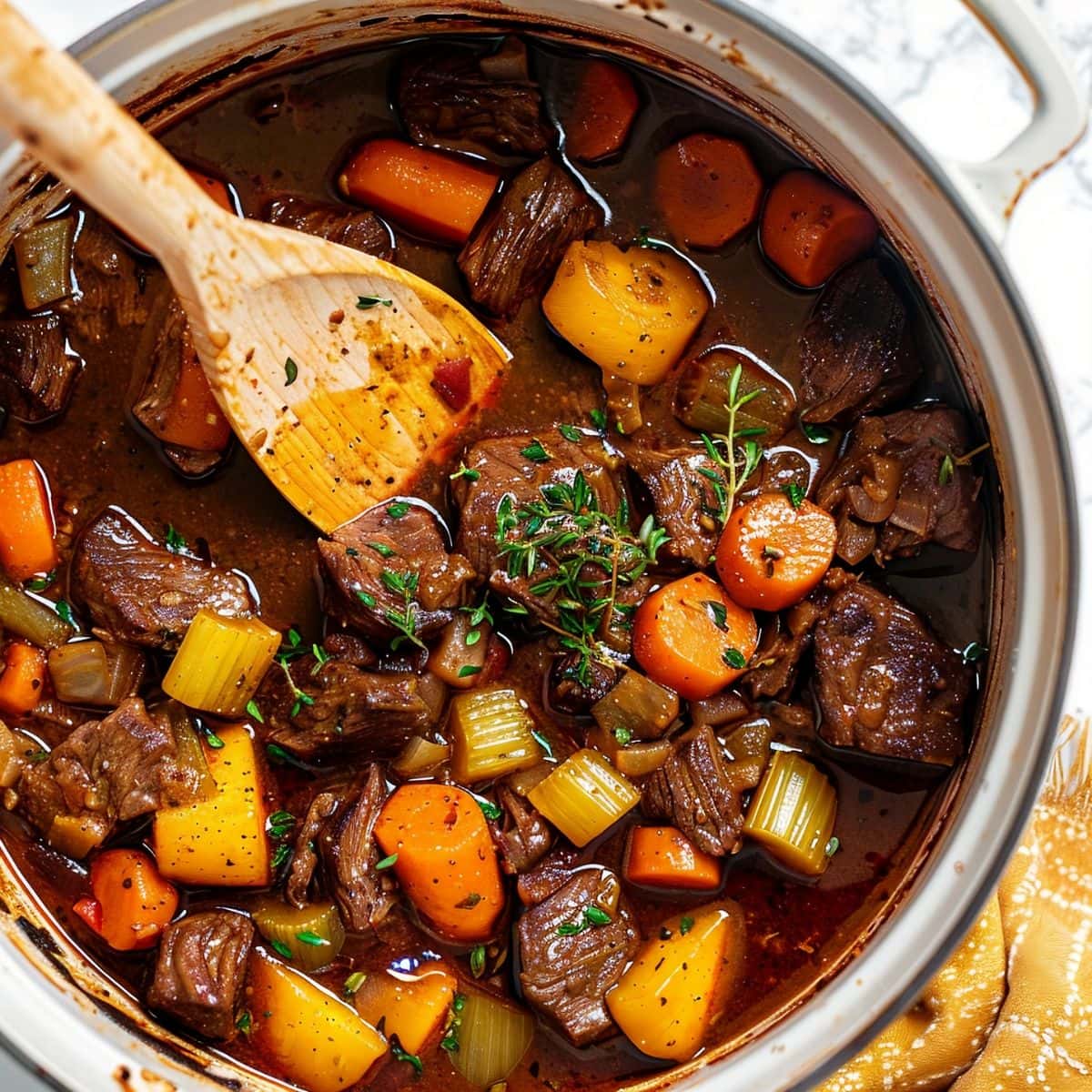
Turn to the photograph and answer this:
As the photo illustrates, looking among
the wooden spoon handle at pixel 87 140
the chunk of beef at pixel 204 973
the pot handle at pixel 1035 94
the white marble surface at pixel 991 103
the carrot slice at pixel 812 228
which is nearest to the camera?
the wooden spoon handle at pixel 87 140

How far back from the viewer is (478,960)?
8.20 feet

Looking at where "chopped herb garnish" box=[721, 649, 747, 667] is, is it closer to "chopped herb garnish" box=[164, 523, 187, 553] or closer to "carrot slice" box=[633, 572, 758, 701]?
"carrot slice" box=[633, 572, 758, 701]

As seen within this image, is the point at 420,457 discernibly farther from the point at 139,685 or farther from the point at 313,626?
the point at 139,685

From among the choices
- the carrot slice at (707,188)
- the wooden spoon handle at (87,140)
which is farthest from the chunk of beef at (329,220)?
the carrot slice at (707,188)

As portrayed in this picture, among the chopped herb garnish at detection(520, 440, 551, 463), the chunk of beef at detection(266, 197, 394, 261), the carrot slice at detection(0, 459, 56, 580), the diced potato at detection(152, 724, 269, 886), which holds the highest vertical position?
the chunk of beef at detection(266, 197, 394, 261)

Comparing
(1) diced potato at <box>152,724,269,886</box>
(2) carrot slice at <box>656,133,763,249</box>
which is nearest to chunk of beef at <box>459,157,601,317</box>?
(2) carrot slice at <box>656,133,763,249</box>

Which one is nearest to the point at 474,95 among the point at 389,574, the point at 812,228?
the point at 812,228

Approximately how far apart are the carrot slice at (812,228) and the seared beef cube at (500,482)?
628 mm

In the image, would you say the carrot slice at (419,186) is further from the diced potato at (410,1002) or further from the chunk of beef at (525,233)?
the diced potato at (410,1002)

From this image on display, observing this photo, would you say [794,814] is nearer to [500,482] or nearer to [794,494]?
[794,494]

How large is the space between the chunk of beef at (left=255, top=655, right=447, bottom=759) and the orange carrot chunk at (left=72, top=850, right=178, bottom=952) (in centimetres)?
39

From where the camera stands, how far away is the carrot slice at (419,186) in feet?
8.08

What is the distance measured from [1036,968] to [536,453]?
161 cm

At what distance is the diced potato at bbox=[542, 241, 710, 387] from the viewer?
2.46m
